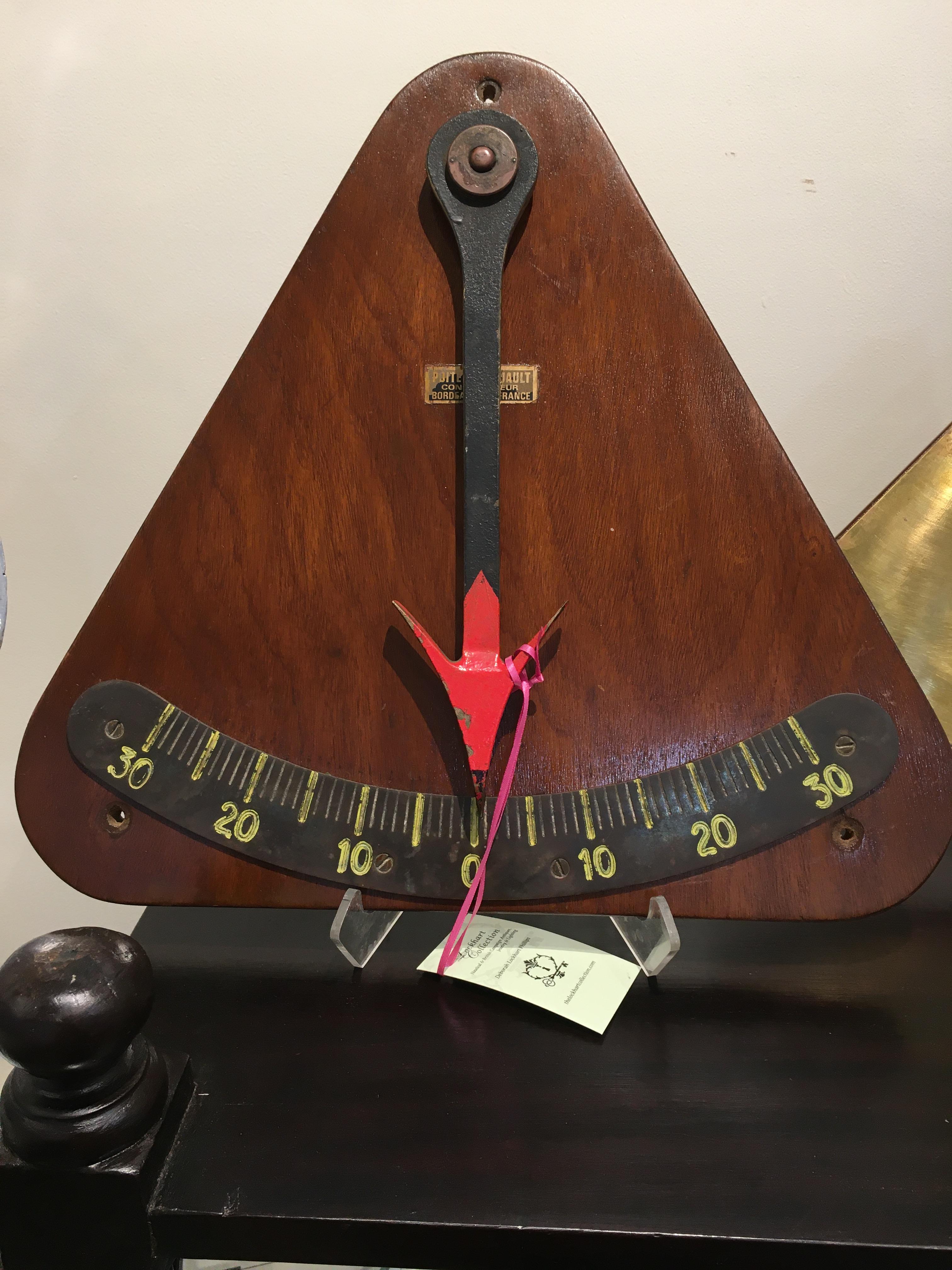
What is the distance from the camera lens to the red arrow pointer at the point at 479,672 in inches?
23.1

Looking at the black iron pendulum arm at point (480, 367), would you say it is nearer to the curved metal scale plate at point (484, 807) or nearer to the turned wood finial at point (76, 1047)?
the curved metal scale plate at point (484, 807)

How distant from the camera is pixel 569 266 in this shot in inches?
23.7

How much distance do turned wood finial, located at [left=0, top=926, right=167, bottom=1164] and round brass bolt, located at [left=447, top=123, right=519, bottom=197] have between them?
51cm

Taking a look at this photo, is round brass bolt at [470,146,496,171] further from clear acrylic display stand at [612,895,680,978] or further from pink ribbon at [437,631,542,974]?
clear acrylic display stand at [612,895,680,978]

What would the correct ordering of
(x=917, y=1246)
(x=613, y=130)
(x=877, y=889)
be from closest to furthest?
(x=917, y=1246) < (x=877, y=889) < (x=613, y=130)

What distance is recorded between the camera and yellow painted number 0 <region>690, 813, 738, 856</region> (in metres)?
0.58

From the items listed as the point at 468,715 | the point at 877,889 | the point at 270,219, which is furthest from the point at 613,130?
the point at 877,889

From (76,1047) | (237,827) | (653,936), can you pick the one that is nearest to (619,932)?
(653,936)

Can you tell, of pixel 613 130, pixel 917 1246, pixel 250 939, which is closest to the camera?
pixel 917 1246

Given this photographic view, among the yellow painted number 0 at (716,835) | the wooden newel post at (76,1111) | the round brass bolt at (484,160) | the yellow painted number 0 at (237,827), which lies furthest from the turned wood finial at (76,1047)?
the round brass bolt at (484,160)

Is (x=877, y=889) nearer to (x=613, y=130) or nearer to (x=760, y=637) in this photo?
(x=760, y=637)

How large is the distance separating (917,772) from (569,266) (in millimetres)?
418

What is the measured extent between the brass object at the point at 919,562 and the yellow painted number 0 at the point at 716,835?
26 centimetres

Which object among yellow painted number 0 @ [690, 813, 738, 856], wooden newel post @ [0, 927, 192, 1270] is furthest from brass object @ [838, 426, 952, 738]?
wooden newel post @ [0, 927, 192, 1270]
